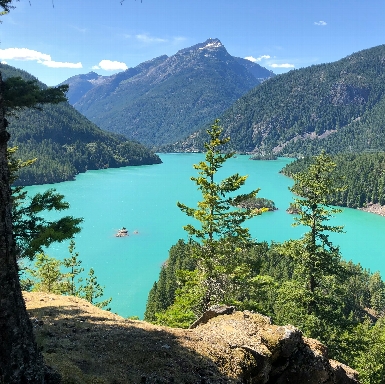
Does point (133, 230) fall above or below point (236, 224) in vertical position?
below

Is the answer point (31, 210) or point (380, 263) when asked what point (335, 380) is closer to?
point (31, 210)

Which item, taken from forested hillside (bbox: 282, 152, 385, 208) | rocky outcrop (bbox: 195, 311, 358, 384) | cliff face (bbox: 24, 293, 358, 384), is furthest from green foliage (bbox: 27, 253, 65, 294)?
forested hillside (bbox: 282, 152, 385, 208)

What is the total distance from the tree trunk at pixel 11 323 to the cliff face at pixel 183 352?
1287 millimetres

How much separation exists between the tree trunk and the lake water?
153ft

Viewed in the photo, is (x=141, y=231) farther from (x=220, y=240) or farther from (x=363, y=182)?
(x=363, y=182)

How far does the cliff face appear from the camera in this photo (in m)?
7.56

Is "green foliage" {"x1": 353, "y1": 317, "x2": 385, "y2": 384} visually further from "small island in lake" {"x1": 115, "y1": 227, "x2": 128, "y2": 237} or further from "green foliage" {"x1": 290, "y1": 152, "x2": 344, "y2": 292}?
"small island in lake" {"x1": 115, "y1": 227, "x2": 128, "y2": 237}

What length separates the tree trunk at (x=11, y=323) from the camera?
5469mm

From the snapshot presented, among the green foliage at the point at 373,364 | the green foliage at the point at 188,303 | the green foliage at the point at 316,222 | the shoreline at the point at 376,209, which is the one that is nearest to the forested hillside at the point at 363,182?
the shoreline at the point at 376,209

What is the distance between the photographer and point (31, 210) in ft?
30.8

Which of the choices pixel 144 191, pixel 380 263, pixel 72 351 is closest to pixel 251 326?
pixel 72 351

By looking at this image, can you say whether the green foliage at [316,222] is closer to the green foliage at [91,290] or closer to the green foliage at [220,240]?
the green foliage at [220,240]

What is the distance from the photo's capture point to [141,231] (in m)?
90.5

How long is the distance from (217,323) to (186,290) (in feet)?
21.6
